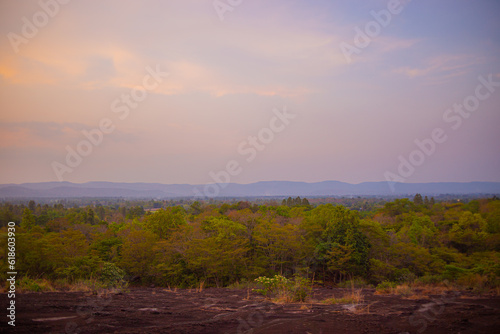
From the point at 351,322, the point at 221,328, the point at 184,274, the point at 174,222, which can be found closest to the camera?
the point at 221,328

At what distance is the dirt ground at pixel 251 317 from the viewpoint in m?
6.45

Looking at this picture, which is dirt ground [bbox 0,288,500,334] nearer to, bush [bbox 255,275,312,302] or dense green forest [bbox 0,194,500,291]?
bush [bbox 255,275,312,302]

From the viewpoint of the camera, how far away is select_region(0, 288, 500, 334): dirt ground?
645 cm

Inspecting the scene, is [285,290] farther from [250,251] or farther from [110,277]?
[250,251]

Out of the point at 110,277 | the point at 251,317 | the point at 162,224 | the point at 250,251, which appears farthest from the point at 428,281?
the point at 162,224

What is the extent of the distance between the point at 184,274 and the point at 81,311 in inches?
777

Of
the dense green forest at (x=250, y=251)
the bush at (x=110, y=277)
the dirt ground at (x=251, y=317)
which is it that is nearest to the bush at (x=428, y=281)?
the dense green forest at (x=250, y=251)

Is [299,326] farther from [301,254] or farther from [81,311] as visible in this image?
[301,254]

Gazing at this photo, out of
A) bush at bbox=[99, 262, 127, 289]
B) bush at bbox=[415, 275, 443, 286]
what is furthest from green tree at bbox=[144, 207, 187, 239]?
bush at bbox=[415, 275, 443, 286]

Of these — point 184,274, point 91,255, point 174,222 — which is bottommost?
point 184,274

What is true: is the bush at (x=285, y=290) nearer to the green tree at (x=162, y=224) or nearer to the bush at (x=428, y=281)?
the bush at (x=428, y=281)

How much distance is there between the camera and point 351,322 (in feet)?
24.0

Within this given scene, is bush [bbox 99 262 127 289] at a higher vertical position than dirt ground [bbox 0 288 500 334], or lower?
lower

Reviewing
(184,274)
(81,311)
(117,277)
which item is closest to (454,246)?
(184,274)
